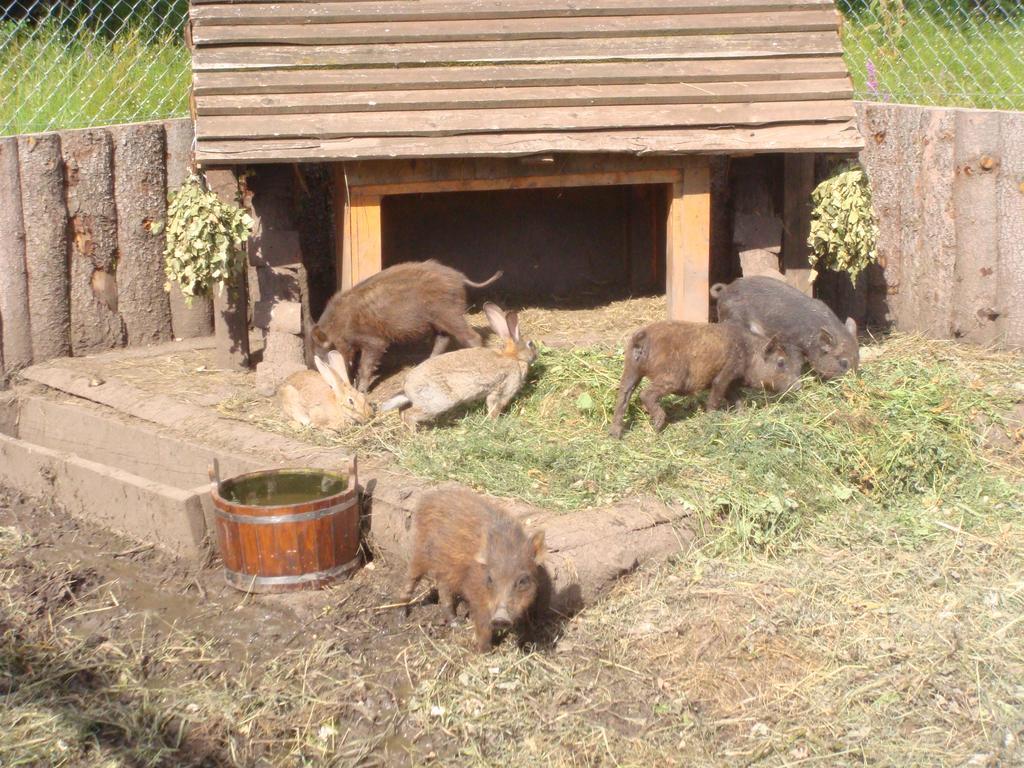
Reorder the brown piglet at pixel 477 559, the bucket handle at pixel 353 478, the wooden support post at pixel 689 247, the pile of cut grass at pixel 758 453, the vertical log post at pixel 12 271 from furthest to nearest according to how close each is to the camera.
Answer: the wooden support post at pixel 689 247 → the vertical log post at pixel 12 271 → the pile of cut grass at pixel 758 453 → the bucket handle at pixel 353 478 → the brown piglet at pixel 477 559

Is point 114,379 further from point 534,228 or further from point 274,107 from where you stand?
point 534,228

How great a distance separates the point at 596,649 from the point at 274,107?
4391 millimetres

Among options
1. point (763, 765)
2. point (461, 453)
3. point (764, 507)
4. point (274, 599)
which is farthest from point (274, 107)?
point (763, 765)

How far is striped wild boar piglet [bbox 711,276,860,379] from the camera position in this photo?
26.9ft

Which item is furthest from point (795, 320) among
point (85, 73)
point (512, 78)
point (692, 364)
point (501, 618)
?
point (85, 73)

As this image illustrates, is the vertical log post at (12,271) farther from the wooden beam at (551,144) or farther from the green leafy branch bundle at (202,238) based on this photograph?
the wooden beam at (551,144)

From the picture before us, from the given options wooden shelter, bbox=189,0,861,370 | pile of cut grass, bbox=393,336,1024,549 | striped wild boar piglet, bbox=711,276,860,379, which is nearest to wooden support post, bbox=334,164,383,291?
wooden shelter, bbox=189,0,861,370

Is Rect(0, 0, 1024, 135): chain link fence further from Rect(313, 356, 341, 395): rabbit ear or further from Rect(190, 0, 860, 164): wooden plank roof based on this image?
Rect(313, 356, 341, 395): rabbit ear

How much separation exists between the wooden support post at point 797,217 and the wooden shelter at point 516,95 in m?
0.70

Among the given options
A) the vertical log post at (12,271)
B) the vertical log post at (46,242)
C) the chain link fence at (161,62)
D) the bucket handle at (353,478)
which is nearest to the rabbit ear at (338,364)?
the bucket handle at (353,478)

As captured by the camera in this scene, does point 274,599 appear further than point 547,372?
No

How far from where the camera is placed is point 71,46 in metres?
11.2

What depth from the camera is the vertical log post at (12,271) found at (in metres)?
8.77

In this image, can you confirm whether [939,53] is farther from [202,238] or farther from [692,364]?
[202,238]
